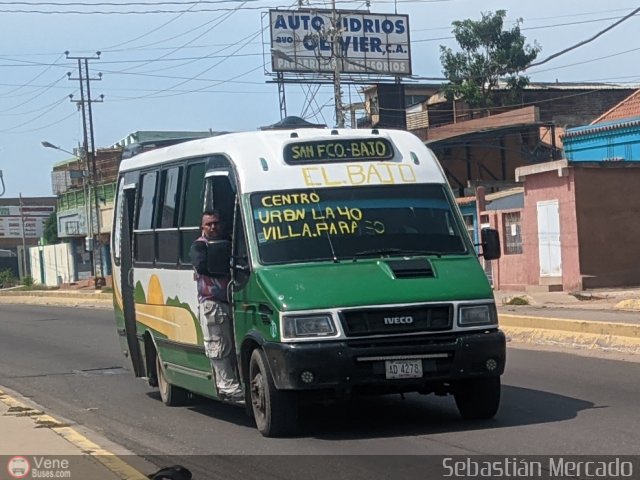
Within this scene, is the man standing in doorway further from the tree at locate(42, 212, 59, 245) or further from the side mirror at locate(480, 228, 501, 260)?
the tree at locate(42, 212, 59, 245)

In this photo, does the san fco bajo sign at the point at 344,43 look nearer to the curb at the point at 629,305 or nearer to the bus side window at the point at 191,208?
the curb at the point at 629,305

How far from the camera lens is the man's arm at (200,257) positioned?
9586 millimetres

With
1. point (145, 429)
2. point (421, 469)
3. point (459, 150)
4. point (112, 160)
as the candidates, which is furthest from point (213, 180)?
point (112, 160)

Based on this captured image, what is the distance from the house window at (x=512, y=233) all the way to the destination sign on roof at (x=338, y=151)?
2335 centimetres

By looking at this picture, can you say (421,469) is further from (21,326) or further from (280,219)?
(21,326)

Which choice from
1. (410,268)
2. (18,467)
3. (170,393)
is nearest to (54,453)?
(18,467)

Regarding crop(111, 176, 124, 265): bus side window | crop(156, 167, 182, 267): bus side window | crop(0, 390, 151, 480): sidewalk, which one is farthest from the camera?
crop(111, 176, 124, 265): bus side window

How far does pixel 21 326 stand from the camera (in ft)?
93.1

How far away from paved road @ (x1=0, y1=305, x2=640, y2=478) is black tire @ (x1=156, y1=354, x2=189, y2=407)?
0.45 feet

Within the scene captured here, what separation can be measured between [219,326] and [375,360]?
1.84 metres

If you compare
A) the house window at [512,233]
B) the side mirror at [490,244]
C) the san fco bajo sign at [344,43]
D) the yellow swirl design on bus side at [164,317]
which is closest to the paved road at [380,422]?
the yellow swirl design on bus side at [164,317]

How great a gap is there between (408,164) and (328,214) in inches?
40.0

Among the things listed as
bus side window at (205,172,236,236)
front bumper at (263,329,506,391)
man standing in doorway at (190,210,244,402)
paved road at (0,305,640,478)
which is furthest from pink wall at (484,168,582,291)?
front bumper at (263,329,506,391)

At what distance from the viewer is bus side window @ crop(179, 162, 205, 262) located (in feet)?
34.6
